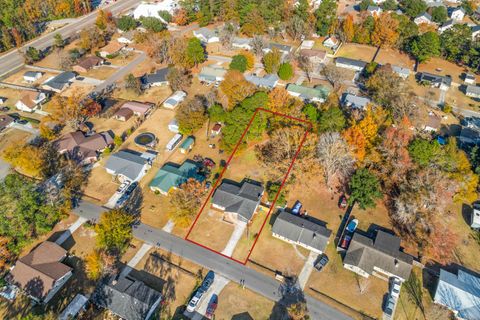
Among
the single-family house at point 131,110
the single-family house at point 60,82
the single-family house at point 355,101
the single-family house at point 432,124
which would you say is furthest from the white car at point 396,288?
the single-family house at point 60,82

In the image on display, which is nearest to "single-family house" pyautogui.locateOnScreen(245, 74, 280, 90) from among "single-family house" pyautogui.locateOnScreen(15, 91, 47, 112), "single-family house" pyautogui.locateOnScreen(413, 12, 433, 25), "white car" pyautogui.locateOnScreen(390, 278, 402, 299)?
"white car" pyautogui.locateOnScreen(390, 278, 402, 299)

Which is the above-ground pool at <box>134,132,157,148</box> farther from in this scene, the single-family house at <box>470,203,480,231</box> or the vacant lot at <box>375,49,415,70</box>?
the vacant lot at <box>375,49,415,70</box>

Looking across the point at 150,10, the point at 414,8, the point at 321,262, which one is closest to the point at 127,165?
the point at 321,262

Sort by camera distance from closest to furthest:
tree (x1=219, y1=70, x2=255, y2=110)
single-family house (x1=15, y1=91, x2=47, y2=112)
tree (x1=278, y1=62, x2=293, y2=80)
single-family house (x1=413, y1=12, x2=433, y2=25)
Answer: tree (x1=219, y1=70, x2=255, y2=110) → single-family house (x1=15, y1=91, x2=47, y2=112) → tree (x1=278, y1=62, x2=293, y2=80) → single-family house (x1=413, y1=12, x2=433, y2=25)

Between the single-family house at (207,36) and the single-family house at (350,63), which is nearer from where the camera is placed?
the single-family house at (350,63)

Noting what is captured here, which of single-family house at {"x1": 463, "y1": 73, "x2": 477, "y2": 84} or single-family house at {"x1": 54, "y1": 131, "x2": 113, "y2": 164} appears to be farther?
single-family house at {"x1": 463, "y1": 73, "x2": 477, "y2": 84}

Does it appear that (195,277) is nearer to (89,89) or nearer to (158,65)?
(89,89)

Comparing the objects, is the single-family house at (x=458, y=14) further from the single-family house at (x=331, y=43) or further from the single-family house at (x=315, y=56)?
the single-family house at (x=315, y=56)
